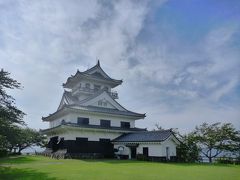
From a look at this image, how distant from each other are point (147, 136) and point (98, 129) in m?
6.00

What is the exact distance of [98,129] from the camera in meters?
29.0

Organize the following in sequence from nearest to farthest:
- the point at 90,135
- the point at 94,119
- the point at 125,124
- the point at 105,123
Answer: the point at 90,135, the point at 94,119, the point at 105,123, the point at 125,124

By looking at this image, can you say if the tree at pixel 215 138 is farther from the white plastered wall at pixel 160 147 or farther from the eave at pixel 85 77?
the eave at pixel 85 77

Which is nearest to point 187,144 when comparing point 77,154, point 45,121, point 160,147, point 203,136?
point 203,136

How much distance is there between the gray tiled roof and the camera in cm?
2564

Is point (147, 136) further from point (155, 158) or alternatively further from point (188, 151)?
→ point (188, 151)

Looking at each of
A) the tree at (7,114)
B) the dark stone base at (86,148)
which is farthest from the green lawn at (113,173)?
the dark stone base at (86,148)

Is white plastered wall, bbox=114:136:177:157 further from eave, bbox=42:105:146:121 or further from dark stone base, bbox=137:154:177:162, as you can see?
eave, bbox=42:105:146:121

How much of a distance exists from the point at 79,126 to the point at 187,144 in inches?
507

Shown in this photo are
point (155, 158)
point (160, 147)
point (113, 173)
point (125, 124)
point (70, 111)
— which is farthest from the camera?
point (125, 124)

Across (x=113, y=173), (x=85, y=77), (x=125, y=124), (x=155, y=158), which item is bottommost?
(x=113, y=173)

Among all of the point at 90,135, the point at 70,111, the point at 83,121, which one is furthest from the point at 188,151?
the point at 70,111

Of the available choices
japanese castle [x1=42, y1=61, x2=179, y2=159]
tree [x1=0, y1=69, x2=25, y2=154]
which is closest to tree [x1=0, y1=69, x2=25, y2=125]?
tree [x1=0, y1=69, x2=25, y2=154]

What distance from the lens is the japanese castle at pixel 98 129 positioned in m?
26.5
